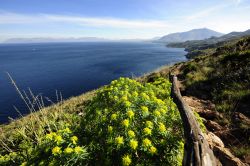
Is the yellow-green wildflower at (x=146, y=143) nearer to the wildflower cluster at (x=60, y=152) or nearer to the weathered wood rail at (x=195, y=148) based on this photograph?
the weathered wood rail at (x=195, y=148)

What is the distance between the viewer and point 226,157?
3.90 meters

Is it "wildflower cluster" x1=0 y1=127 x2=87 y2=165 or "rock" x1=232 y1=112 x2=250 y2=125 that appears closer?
"wildflower cluster" x1=0 y1=127 x2=87 y2=165

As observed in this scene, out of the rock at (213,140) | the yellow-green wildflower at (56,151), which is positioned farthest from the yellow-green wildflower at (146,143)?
the rock at (213,140)

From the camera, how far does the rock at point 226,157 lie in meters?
3.79

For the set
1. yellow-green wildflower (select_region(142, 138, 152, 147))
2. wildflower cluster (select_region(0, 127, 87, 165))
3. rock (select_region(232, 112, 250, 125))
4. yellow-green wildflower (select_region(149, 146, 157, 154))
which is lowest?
rock (select_region(232, 112, 250, 125))

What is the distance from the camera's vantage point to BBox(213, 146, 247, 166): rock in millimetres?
3791

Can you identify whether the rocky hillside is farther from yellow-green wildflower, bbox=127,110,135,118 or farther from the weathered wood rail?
yellow-green wildflower, bbox=127,110,135,118

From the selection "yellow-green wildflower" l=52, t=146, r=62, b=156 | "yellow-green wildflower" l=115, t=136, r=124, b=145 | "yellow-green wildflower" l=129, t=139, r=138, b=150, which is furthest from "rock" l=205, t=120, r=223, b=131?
"yellow-green wildflower" l=52, t=146, r=62, b=156

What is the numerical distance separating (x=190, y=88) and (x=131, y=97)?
183 inches

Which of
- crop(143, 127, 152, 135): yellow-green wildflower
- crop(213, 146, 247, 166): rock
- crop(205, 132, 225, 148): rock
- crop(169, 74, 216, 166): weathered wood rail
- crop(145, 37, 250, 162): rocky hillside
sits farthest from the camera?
crop(145, 37, 250, 162): rocky hillside

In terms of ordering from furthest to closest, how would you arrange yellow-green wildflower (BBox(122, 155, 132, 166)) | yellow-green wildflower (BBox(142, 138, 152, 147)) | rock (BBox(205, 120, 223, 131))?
rock (BBox(205, 120, 223, 131)) < yellow-green wildflower (BBox(142, 138, 152, 147)) < yellow-green wildflower (BBox(122, 155, 132, 166))

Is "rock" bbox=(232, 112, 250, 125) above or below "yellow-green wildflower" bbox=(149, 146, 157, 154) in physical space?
below

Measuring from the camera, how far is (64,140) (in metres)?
3.37

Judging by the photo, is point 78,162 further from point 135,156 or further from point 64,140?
point 135,156
